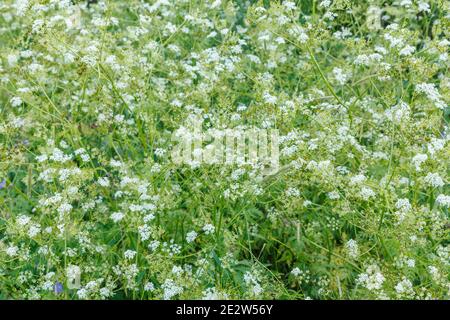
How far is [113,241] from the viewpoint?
4.16 metres

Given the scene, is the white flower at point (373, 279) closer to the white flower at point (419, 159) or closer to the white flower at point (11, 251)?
the white flower at point (419, 159)

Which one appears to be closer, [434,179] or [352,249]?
[434,179]

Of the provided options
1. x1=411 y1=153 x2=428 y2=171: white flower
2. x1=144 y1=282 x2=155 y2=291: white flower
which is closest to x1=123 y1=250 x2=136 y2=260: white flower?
x1=144 y1=282 x2=155 y2=291: white flower


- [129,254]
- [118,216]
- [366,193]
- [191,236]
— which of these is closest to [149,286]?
[129,254]

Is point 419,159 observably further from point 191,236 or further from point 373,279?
point 191,236

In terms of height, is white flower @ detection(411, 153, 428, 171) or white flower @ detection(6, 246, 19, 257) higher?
white flower @ detection(411, 153, 428, 171)

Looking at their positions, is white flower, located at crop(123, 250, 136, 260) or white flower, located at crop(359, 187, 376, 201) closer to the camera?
white flower, located at crop(359, 187, 376, 201)

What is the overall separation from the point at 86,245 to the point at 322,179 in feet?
4.96

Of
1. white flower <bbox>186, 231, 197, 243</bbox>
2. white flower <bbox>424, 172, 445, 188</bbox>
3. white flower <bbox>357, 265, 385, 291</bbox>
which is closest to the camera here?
white flower <bbox>357, 265, 385, 291</bbox>

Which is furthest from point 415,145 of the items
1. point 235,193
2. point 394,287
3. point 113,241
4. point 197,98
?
point 113,241

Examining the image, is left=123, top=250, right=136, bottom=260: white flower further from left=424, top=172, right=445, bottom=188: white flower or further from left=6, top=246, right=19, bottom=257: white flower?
left=424, top=172, right=445, bottom=188: white flower

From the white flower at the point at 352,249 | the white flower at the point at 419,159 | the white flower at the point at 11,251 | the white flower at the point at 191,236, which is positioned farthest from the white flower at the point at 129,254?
the white flower at the point at 419,159
